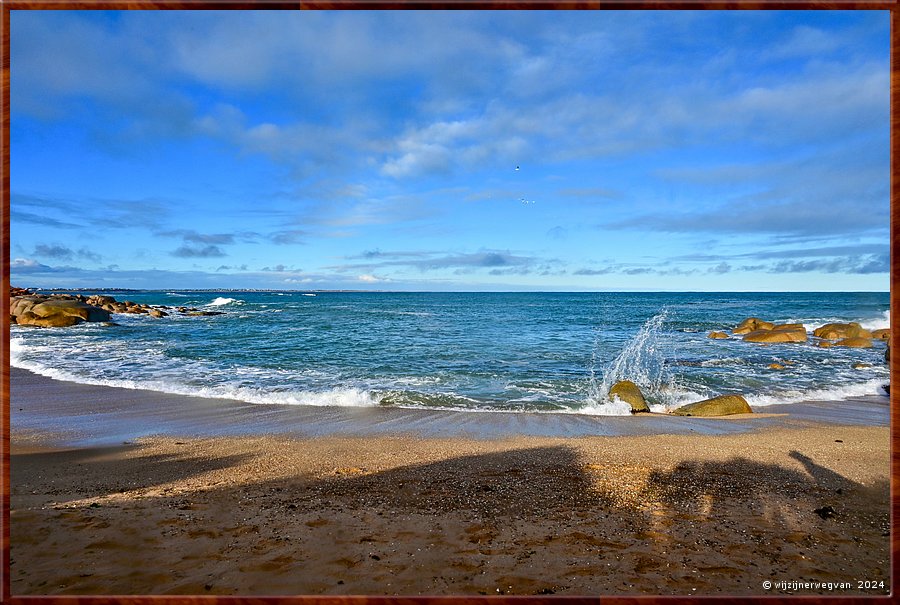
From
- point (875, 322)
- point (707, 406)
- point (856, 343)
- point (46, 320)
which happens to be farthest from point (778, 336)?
point (46, 320)

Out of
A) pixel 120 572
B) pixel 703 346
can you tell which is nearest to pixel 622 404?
pixel 120 572

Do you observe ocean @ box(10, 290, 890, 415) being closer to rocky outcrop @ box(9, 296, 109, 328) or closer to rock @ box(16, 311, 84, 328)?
rock @ box(16, 311, 84, 328)

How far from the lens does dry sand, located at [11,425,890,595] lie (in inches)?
115

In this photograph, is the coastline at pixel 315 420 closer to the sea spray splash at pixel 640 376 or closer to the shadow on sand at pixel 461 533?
the sea spray splash at pixel 640 376

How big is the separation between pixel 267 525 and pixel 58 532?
1.53 m

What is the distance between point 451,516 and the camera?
3848mm

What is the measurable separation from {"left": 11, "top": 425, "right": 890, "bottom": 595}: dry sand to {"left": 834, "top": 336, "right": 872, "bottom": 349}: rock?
1864 centimetres

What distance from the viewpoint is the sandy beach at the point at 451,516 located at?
9.62 ft

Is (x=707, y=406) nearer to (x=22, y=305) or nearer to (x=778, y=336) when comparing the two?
(x=778, y=336)

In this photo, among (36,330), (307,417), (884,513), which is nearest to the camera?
(884,513)

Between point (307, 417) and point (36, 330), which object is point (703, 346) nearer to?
point (307, 417)

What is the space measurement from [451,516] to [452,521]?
0.10 metres

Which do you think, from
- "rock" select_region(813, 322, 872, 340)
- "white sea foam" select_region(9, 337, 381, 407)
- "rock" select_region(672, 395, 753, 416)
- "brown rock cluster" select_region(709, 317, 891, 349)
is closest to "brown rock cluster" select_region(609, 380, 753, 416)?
"rock" select_region(672, 395, 753, 416)

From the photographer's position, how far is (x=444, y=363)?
51.3ft
